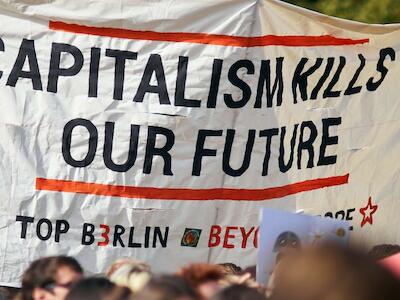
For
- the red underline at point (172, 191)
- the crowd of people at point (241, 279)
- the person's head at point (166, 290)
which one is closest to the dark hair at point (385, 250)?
the red underline at point (172, 191)

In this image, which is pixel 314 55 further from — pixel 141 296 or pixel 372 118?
pixel 141 296

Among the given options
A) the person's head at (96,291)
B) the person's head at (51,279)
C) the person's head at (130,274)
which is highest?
the person's head at (96,291)

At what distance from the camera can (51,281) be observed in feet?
11.8

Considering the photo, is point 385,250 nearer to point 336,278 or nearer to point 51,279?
point 51,279

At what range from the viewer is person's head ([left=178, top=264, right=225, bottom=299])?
119 inches

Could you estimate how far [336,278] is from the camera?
7.00ft

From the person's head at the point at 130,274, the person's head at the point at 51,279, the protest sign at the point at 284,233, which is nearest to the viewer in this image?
the person's head at the point at 130,274

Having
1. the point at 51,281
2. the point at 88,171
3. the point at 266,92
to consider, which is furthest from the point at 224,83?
the point at 51,281

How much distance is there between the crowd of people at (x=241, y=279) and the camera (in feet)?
6.98

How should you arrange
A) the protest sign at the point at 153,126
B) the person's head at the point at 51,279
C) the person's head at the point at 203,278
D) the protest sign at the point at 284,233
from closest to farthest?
the person's head at the point at 203,278 < the person's head at the point at 51,279 < the protest sign at the point at 284,233 < the protest sign at the point at 153,126

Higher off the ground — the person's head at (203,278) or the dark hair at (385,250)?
the person's head at (203,278)

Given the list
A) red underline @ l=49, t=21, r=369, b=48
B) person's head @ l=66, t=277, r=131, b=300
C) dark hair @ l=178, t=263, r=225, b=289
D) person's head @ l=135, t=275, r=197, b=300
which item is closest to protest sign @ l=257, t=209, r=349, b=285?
dark hair @ l=178, t=263, r=225, b=289

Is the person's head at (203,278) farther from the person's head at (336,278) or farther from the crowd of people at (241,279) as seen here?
the person's head at (336,278)

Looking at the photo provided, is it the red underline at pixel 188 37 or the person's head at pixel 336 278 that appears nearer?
the person's head at pixel 336 278
